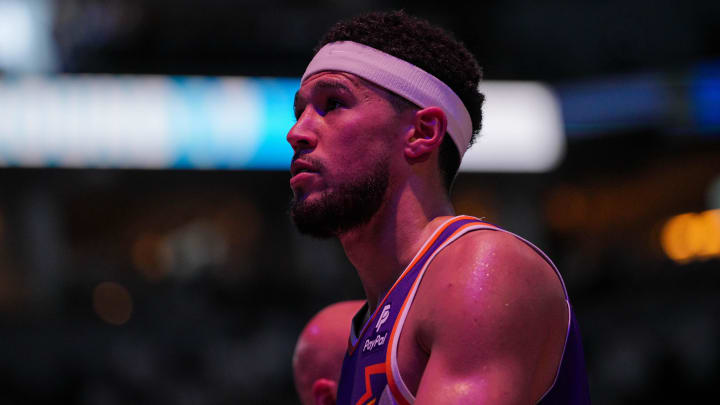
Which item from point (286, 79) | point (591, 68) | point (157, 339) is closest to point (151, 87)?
point (286, 79)

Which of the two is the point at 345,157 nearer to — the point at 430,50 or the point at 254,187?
the point at 430,50

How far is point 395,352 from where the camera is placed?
2215 millimetres

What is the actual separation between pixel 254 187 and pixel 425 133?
1398 centimetres

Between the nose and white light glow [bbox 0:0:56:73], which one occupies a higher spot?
the nose

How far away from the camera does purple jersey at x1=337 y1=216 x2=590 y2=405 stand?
7.27ft

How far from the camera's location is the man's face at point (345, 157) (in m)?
2.58

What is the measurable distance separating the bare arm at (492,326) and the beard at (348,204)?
0.45m

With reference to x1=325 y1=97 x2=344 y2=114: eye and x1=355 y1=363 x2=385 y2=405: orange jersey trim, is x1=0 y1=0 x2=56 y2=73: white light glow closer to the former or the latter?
x1=325 y1=97 x2=344 y2=114: eye

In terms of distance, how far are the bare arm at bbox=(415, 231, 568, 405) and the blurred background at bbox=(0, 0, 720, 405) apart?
951cm

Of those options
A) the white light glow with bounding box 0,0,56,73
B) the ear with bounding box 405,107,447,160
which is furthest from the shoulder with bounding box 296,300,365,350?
the white light glow with bounding box 0,0,56,73

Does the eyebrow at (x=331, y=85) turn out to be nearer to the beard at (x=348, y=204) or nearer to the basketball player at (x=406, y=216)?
the basketball player at (x=406, y=216)

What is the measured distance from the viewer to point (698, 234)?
15922 millimetres

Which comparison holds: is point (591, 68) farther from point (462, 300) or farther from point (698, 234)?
point (462, 300)

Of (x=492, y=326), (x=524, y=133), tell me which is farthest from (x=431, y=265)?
(x=524, y=133)
